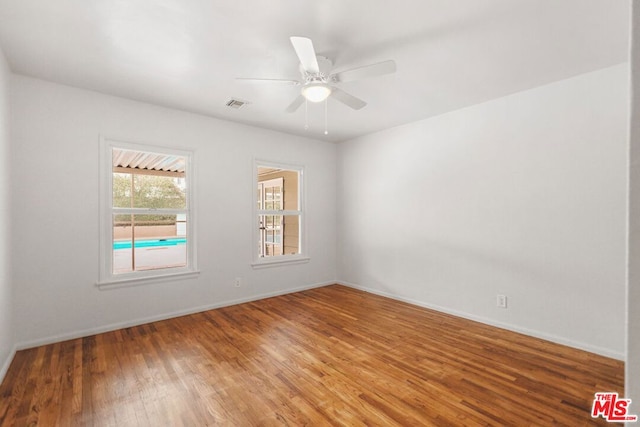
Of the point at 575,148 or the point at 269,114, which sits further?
the point at 269,114

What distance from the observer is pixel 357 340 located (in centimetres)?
304

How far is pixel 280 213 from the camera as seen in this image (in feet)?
16.1

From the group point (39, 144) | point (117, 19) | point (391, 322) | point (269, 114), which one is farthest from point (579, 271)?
point (39, 144)

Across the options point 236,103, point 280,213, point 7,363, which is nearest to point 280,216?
point 280,213

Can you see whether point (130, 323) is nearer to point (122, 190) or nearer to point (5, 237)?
point (5, 237)

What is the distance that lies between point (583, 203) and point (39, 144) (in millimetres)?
5292

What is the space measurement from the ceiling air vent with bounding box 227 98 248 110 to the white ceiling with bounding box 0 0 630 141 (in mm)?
166

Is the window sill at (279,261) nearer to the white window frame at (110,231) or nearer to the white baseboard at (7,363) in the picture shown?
the white window frame at (110,231)

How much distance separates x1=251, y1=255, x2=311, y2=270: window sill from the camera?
451cm

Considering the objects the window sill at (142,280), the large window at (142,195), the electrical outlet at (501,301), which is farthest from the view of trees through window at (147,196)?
the electrical outlet at (501,301)

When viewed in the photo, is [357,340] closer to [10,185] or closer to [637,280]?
[637,280]

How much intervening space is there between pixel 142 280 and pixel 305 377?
2.35 meters

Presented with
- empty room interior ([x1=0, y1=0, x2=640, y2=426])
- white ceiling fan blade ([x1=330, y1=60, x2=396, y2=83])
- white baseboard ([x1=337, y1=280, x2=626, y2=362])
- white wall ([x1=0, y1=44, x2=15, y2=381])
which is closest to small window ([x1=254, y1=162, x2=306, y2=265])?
empty room interior ([x1=0, y1=0, x2=640, y2=426])

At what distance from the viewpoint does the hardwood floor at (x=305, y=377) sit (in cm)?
192
